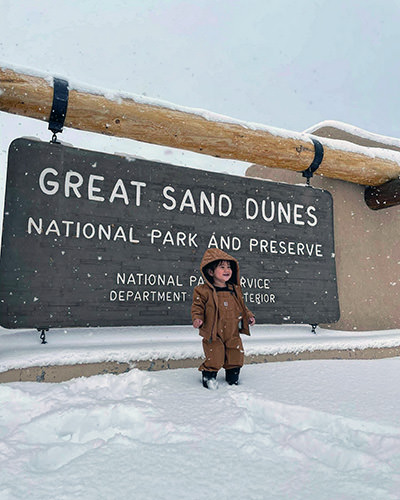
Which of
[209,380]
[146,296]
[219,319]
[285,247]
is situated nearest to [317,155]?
[285,247]

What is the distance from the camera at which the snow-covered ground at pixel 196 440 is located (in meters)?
1.50

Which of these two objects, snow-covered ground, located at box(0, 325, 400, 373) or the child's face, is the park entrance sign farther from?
the child's face

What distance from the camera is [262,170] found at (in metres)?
5.89

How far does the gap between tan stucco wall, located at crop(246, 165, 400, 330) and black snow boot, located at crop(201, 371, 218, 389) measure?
225 cm

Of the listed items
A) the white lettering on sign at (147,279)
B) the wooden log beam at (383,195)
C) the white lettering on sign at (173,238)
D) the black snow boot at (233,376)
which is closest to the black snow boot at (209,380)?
the black snow boot at (233,376)

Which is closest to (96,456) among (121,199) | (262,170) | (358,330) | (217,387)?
(217,387)

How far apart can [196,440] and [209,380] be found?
912 mm

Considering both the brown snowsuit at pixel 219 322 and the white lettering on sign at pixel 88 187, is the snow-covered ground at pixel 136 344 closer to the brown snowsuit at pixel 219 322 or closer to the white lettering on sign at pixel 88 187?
the brown snowsuit at pixel 219 322

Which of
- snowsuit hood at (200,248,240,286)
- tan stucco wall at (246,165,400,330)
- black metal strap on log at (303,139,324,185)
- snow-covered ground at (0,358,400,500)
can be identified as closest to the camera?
snow-covered ground at (0,358,400,500)

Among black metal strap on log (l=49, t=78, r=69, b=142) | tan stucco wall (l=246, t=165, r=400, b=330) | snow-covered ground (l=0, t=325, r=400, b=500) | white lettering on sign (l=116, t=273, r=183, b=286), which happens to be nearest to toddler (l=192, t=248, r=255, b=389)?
snow-covered ground (l=0, t=325, r=400, b=500)

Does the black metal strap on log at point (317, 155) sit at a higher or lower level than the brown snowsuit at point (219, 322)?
higher

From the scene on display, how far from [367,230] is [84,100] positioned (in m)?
3.88

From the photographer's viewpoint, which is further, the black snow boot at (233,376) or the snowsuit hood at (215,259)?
the snowsuit hood at (215,259)

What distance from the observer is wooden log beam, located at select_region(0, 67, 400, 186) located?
3154 mm
